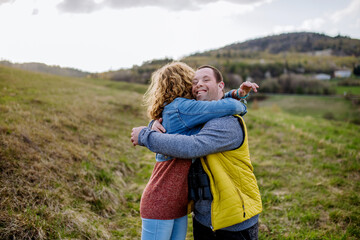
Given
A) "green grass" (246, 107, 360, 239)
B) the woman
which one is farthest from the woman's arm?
"green grass" (246, 107, 360, 239)

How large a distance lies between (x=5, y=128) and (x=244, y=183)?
17.2 ft

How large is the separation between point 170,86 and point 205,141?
2.22 ft

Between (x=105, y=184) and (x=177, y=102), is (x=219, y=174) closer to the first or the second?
(x=177, y=102)

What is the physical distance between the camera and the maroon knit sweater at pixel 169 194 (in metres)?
1.88

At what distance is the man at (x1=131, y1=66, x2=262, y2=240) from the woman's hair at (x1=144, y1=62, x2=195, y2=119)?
0.30 meters

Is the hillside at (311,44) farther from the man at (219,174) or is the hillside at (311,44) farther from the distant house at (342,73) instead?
the distant house at (342,73)

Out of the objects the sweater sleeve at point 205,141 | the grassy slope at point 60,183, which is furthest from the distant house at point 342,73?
the sweater sleeve at point 205,141

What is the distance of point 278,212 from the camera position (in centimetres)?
459

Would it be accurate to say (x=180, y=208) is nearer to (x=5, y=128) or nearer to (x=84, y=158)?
(x=84, y=158)

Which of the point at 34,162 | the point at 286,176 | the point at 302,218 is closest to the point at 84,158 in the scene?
the point at 34,162

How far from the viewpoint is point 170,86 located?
2098 mm

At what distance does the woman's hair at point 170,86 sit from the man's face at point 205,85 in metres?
0.06

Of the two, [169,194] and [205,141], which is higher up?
[205,141]

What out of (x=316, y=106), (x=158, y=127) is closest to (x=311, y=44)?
(x=158, y=127)
